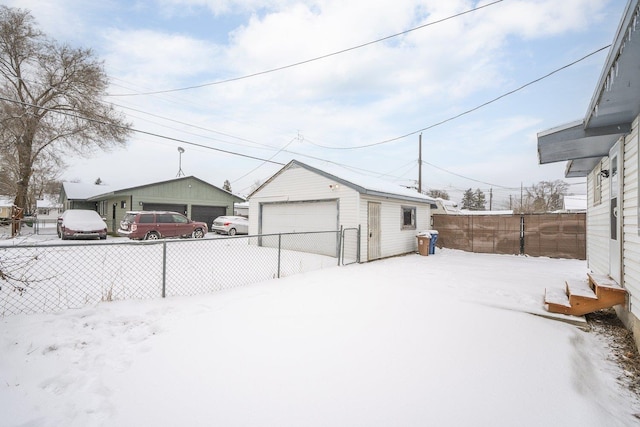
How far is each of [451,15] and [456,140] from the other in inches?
479

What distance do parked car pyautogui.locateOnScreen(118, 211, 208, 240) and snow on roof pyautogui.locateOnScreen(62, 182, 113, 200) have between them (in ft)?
42.1

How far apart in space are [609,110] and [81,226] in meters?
18.5

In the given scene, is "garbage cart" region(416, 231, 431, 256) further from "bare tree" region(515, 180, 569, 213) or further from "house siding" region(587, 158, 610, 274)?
"bare tree" region(515, 180, 569, 213)

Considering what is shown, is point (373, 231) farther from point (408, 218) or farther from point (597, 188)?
point (597, 188)

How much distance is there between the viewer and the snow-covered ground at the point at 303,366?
80.4 inches

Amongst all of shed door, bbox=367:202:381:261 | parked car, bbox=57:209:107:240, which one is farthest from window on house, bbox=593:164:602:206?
parked car, bbox=57:209:107:240

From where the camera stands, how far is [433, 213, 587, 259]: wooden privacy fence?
1073 cm

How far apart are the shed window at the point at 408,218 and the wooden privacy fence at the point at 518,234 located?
2020mm

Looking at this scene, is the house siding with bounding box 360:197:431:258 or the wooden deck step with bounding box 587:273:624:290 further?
the house siding with bounding box 360:197:431:258

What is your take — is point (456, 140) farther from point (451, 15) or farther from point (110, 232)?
point (110, 232)

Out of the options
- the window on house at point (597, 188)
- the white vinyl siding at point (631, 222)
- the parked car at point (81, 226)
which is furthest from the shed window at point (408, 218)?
the parked car at point (81, 226)

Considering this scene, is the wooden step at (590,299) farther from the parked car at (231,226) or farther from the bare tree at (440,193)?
the bare tree at (440,193)

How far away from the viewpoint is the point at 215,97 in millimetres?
15156

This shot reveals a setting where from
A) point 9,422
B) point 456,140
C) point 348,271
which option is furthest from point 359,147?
point 9,422
